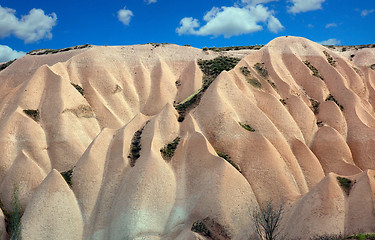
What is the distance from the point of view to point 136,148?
145 feet

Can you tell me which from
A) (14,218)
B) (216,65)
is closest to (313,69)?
(216,65)

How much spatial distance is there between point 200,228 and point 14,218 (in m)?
17.9

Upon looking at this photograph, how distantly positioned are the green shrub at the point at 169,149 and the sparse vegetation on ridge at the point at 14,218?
50.9 ft

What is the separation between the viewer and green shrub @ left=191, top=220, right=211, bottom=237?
36.0m

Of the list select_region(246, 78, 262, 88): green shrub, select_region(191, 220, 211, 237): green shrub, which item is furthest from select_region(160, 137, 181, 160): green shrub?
select_region(246, 78, 262, 88): green shrub

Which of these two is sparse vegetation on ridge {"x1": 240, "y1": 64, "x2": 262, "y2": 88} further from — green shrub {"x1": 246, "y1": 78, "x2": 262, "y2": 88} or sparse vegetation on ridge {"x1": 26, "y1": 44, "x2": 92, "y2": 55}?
sparse vegetation on ridge {"x1": 26, "y1": 44, "x2": 92, "y2": 55}

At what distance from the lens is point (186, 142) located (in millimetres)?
43938

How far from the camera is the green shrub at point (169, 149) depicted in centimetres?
4303

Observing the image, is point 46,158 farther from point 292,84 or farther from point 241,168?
point 292,84

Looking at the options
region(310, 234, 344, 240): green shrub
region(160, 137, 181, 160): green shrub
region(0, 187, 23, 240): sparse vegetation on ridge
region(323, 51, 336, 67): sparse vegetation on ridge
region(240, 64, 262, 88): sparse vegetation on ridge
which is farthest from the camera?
region(323, 51, 336, 67): sparse vegetation on ridge

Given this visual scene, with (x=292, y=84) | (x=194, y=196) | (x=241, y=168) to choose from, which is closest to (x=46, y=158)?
(x=194, y=196)

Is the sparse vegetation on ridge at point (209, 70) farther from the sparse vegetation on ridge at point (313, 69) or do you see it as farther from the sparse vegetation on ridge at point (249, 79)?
the sparse vegetation on ridge at point (313, 69)

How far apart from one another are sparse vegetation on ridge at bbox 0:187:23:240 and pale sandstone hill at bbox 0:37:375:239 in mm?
580

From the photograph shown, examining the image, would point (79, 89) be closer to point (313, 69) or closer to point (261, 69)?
point (261, 69)
